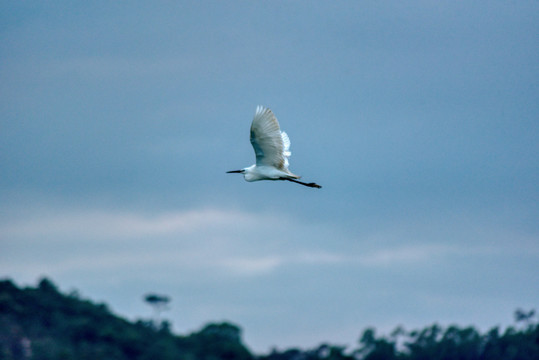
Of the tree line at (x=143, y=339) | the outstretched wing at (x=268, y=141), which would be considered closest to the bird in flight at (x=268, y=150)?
the outstretched wing at (x=268, y=141)

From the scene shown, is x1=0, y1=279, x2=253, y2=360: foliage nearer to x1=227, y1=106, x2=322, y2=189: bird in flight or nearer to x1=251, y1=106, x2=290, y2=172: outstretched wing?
x1=227, y1=106, x2=322, y2=189: bird in flight

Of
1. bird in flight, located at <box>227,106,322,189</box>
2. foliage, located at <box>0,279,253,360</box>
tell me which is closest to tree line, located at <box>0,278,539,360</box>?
foliage, located at <box>0,279,253,360</box>

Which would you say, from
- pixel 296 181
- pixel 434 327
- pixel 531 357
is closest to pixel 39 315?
pixel 434 327

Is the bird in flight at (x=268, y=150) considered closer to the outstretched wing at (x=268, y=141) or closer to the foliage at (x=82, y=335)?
the outstretched wing at (x=268, y=141)

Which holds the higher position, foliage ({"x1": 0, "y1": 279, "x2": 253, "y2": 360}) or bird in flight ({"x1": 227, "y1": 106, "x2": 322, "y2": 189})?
foliage ({"x1": 0, "y1": 279, "x2": 253, "y2": 360})

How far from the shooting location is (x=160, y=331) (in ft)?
246

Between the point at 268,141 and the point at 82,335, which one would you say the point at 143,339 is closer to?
the point at 82,335

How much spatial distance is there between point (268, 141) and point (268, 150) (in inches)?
19.3

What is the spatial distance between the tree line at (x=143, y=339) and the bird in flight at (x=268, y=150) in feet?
114

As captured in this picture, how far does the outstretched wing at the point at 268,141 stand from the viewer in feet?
89.1

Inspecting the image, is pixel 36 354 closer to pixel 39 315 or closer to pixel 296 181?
pixel 39 315

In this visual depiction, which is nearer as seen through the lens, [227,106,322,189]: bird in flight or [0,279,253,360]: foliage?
[227,106,322,189]: bird in flight

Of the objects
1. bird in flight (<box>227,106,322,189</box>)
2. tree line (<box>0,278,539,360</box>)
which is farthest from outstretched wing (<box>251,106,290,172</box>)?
tree line (<box>0,278,539,360</box>)

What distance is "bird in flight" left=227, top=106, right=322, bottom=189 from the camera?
2723 cm
